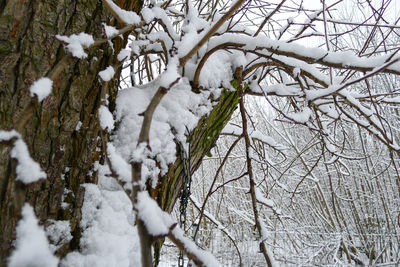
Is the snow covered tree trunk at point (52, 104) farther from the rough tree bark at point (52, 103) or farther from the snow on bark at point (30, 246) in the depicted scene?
the snow on bark at point (30, 246)

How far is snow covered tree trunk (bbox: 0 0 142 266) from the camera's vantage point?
54 cm

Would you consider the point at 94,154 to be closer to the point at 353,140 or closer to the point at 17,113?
the point at 17,113

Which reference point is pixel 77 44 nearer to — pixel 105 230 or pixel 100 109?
pixel 100 109

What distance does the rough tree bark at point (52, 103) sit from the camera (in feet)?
1.78

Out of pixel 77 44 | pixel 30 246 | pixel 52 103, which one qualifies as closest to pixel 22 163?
pixel 30 246

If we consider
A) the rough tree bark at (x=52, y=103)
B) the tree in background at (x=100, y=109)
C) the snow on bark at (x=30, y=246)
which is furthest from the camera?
the rough tree bark at (x=52, y=103)

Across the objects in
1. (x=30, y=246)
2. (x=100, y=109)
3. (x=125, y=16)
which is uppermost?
(x=125, y=16)

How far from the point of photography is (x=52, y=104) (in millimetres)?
615

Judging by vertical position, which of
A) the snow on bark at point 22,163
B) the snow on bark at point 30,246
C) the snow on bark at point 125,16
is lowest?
the snow on bark at point 30,246

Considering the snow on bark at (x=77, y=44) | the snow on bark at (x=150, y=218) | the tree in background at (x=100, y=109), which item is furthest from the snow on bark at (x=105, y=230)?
the snow on bark at (x=150, y=218)

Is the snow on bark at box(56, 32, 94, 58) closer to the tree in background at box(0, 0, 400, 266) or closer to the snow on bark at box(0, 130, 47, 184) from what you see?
the tree in background at box(0, 0, 400, 266)

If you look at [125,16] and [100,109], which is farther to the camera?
[125,16]

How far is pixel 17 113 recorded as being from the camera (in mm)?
546

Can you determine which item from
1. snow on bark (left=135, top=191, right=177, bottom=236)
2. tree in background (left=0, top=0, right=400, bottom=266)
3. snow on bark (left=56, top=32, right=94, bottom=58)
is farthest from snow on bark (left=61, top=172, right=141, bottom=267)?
snow on bark (left=135, top=191, right=177, bottom=236)
